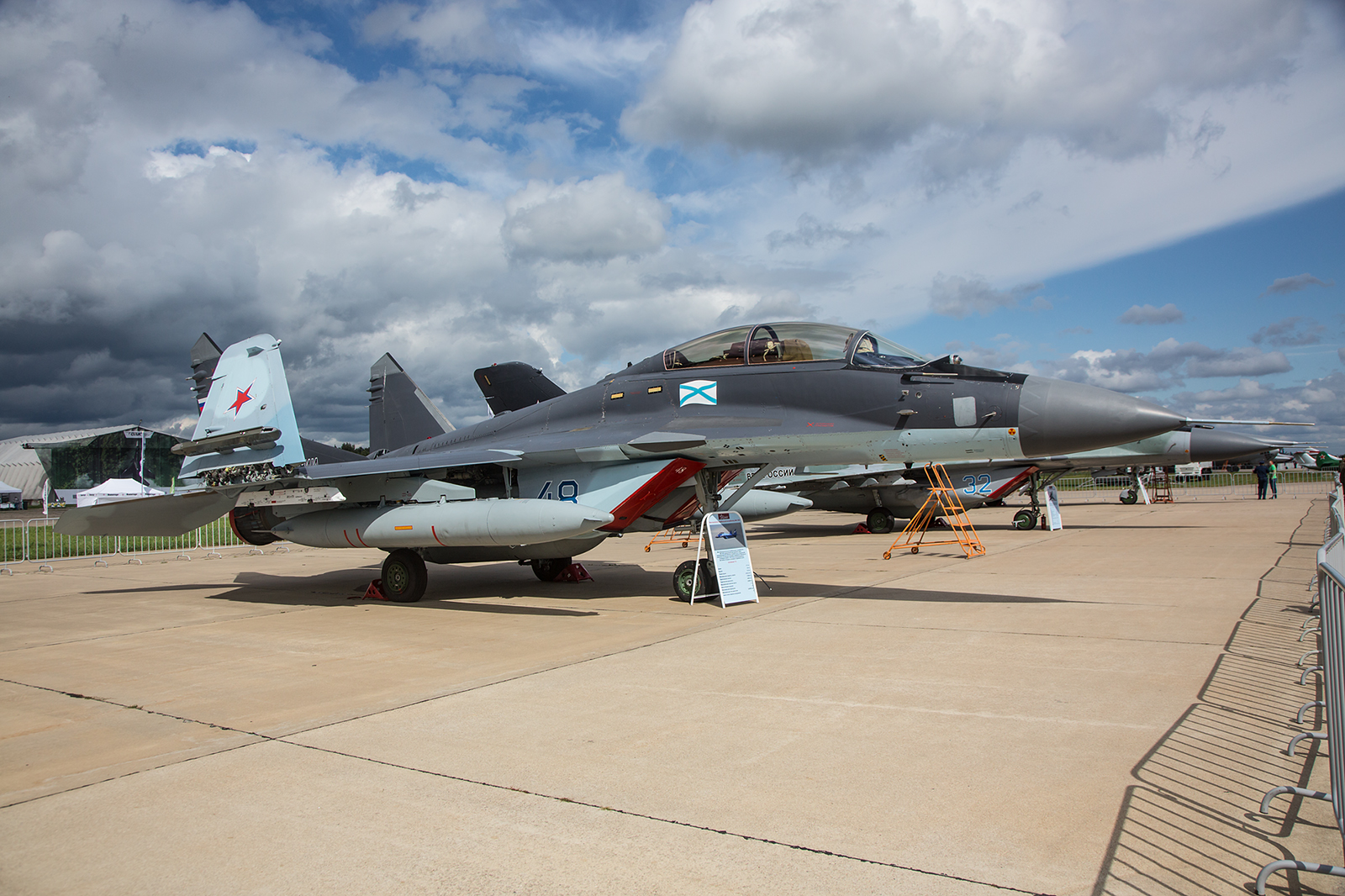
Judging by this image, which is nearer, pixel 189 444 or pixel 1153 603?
pixel 1153 603

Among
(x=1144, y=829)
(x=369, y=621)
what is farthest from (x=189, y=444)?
(x=1144, y=829)

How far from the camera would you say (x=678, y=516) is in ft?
30.5

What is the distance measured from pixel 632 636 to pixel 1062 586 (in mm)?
5536

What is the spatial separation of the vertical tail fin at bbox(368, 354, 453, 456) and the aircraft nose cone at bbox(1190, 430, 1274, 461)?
18657mm

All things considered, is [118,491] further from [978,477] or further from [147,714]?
[147,714]

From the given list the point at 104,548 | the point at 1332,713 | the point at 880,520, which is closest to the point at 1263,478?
the point at 880,520

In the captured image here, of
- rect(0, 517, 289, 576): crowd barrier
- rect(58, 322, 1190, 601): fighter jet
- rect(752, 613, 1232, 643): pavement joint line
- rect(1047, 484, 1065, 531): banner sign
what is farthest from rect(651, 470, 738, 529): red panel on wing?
rect(1047, 484, 1065, 531): banner sign

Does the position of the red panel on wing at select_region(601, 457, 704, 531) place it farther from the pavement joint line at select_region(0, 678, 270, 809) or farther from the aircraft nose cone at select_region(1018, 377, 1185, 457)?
the pavement joint line at select_region(0, 678, 270, 809)

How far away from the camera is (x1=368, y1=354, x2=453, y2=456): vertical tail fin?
12523mm

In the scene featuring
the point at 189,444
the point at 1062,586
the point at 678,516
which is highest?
the point at 189,444

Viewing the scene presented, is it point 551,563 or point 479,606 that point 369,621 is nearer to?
point 479,606

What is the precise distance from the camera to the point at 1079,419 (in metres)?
6.57

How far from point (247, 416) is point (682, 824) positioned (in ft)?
27.8

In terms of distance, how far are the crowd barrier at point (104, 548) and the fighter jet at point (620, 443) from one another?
23.4ft
